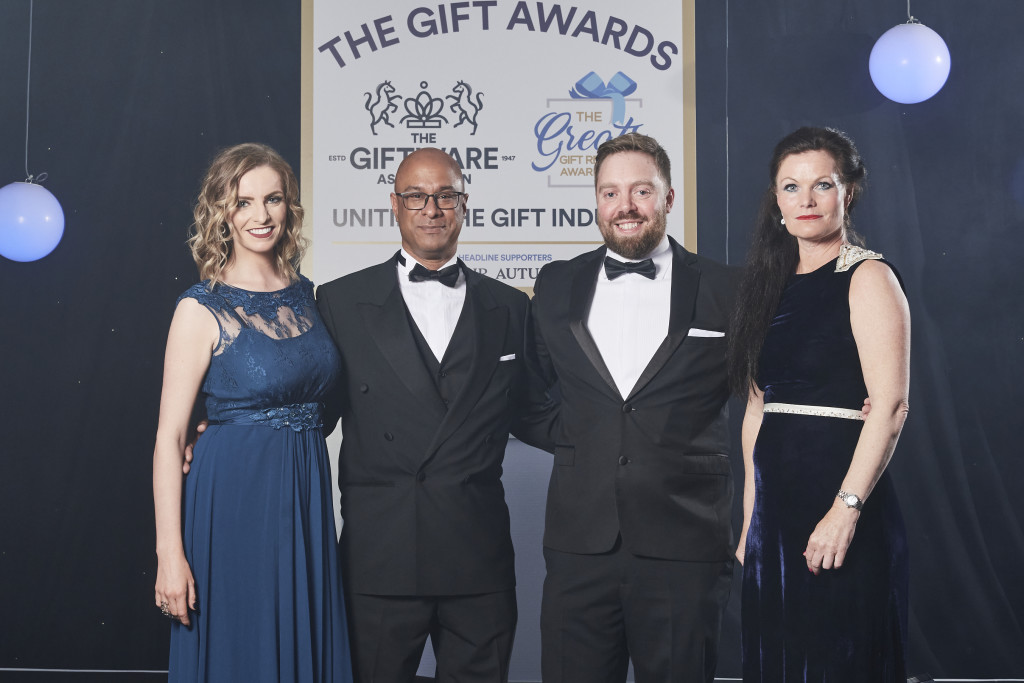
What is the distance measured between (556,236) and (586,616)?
1962 mm

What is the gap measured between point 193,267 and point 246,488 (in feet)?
6.83

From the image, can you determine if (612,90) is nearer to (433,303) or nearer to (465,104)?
(465,104)

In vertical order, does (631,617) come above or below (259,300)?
below

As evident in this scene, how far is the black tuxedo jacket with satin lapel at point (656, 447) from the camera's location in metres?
2.20

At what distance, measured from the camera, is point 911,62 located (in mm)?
3410

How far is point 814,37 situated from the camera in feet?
12.8

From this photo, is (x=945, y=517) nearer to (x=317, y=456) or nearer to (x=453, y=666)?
(x=453, y=666)

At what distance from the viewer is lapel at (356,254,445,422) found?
2301 mm

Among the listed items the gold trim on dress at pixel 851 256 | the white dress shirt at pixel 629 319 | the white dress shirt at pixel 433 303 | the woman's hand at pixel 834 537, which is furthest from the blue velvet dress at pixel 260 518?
the gold trim on dress at pixel 851 256

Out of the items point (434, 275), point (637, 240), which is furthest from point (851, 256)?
point (434, 275)

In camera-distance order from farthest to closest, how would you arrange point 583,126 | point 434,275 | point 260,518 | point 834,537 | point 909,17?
1. point 583,126
2. point 909,17
3. point 434,275
4. point 260,518
5. point 834,537

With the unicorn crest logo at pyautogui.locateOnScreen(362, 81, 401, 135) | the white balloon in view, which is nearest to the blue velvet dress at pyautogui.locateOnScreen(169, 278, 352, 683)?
the unicorn crest logo at pyautogui.locateOnScreen(362, 81, 401, 135)

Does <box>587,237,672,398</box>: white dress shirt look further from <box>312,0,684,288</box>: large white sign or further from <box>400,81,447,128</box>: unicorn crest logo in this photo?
<box>400,81,447,128</box>: unicorn crest logo

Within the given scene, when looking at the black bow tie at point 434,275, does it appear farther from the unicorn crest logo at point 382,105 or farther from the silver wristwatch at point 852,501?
the unicorn crest logo at point 382,105
